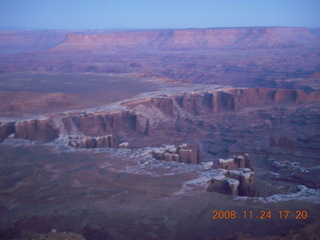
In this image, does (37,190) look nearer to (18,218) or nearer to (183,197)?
(18,218)

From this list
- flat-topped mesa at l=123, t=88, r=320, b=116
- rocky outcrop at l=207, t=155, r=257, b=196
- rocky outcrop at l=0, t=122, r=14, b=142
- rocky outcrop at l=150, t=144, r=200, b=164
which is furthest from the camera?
flat-topped mesa at l=123, t=88, r=320, b=116

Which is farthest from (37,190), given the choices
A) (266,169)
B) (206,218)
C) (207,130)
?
(207,130)

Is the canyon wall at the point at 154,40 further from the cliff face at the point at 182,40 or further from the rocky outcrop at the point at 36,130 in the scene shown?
the rocky outcrop at the point at 36,130

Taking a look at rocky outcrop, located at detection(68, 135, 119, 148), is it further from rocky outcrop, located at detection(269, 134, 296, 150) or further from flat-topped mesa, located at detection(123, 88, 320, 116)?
rocky outcrop, located at detection(269, 134, 296, 150)

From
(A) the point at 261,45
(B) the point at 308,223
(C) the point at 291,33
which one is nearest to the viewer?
(B) the point at 308,223

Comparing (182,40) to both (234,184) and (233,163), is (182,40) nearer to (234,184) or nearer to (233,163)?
(233,163)
